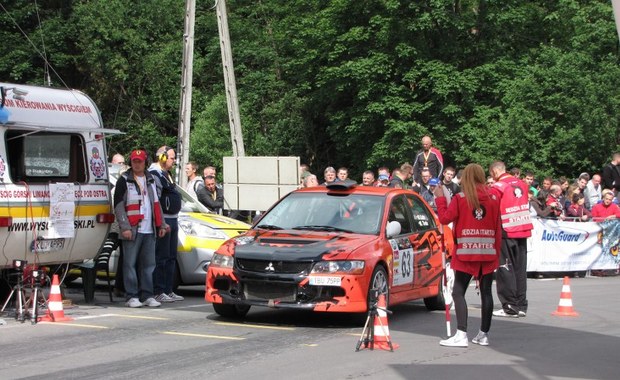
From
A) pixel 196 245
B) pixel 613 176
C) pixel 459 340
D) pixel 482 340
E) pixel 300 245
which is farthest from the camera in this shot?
pixel 613 176

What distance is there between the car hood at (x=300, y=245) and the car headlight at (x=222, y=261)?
5.3 inches

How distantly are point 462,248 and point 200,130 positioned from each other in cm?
3188

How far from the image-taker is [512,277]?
46.3 feet

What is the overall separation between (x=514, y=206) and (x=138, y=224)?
5.08 metres

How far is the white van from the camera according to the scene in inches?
503

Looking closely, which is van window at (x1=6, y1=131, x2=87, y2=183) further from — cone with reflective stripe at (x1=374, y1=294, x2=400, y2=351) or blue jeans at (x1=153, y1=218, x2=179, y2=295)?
cone with reflective stripe at (x1=374, y1=294, x2=400, y2=351)

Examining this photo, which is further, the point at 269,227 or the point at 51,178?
the point at 51,178

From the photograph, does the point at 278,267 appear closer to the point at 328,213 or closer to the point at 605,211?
the point at 328,213

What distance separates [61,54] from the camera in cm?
4712

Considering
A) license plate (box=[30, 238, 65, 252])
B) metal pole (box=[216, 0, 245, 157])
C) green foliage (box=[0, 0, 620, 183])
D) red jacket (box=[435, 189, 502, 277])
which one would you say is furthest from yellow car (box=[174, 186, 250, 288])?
green foliage (box=[0, 0, 620, 183])

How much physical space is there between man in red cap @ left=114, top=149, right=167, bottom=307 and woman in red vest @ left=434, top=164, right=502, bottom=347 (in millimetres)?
4655

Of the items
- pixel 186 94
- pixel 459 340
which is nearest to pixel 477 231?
pixel 459 340

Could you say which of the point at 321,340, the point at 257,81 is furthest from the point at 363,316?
the point at 257,81

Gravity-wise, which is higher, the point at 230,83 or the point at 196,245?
the point at 230,83
